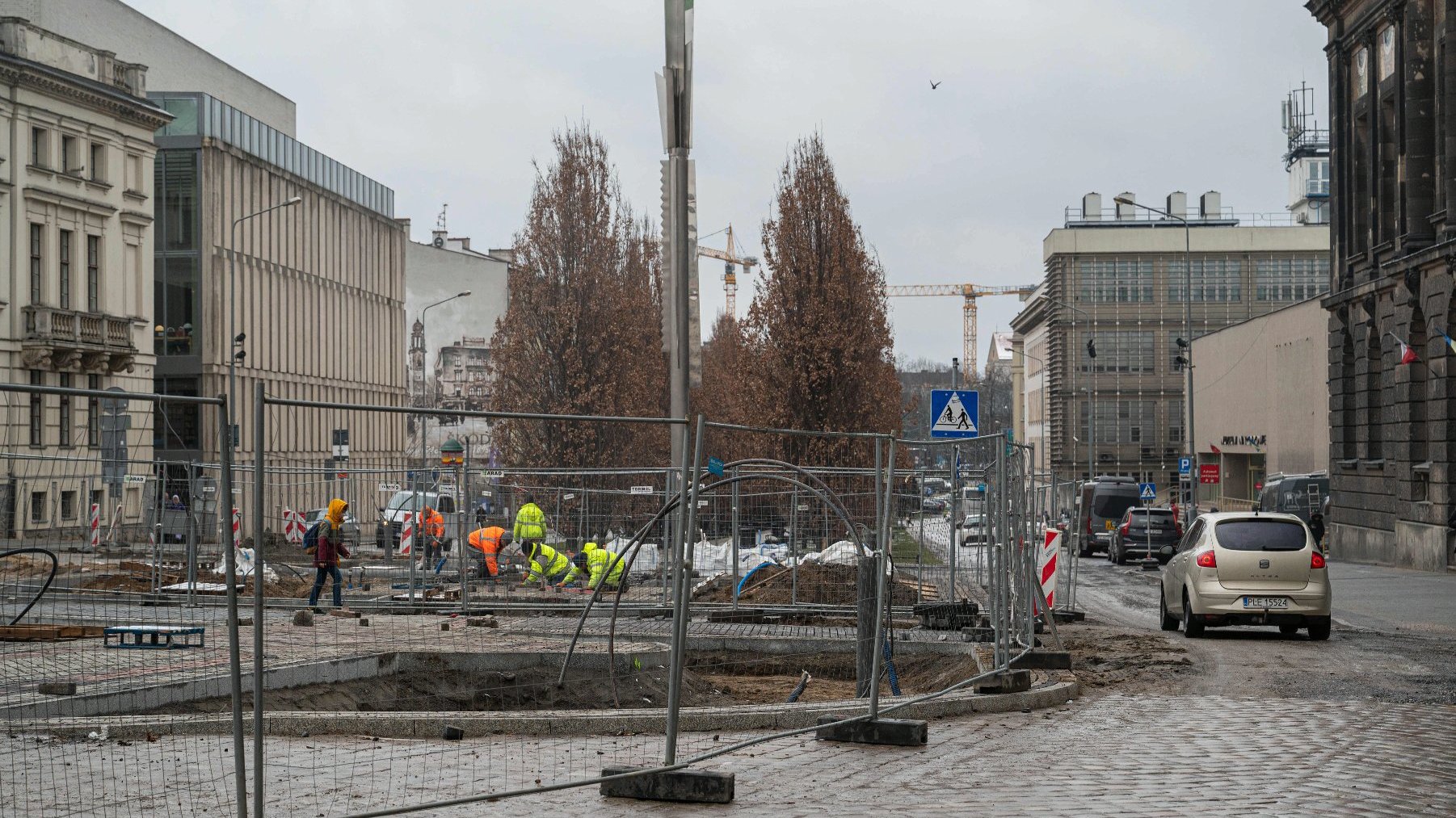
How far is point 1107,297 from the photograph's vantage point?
10619 centimetres

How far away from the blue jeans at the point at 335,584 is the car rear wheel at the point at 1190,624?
1140 centimetres

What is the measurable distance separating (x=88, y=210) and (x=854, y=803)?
48.0 m

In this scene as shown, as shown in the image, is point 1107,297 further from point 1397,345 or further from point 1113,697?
point 1113,697

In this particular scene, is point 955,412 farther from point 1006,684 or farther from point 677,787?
point 677,787

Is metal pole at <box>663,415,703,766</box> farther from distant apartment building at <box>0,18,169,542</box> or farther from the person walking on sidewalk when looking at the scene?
distant apartment building at <box>0,18,169,542</box>

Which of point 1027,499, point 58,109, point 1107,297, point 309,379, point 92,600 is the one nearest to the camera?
point 92,600

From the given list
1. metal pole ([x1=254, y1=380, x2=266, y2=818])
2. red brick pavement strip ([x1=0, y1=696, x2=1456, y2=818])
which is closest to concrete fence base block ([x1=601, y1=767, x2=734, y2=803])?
red brick pavement strip ([x1=0, y1=696, x2=1456, y2=818])

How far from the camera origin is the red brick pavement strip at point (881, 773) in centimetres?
796

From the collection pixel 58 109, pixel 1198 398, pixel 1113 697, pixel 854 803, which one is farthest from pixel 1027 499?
pixel 1198 398

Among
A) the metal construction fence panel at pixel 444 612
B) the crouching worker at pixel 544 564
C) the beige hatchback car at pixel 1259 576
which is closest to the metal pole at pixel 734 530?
the metal construction fence panel at pixel 444 612

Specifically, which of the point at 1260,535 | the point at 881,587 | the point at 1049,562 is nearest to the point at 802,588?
the point at 1049,562

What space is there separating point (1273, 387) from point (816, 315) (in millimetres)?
29283

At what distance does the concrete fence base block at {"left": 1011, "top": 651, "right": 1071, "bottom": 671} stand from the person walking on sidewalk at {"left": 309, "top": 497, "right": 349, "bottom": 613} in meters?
5.94

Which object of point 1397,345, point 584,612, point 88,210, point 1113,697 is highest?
point 88,210
